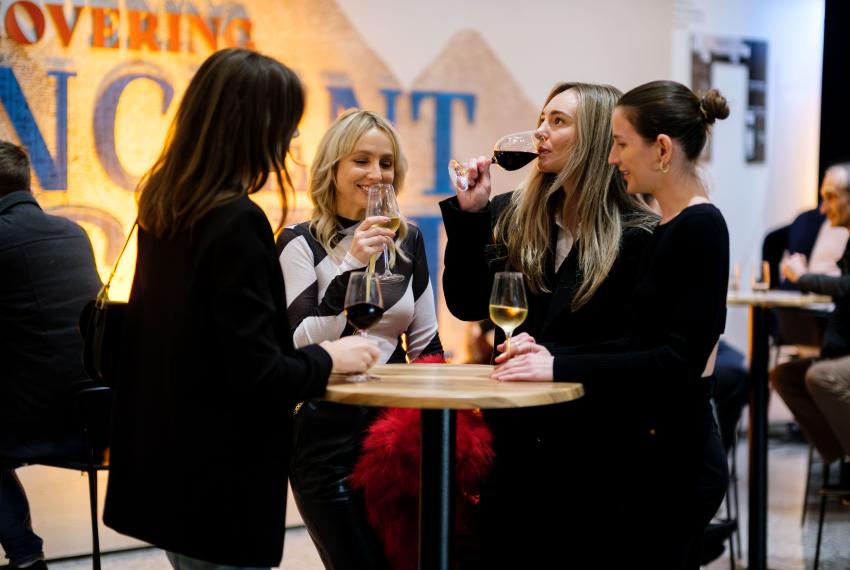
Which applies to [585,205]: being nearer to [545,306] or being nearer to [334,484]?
[545,306]

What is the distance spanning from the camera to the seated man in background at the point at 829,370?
4.66m

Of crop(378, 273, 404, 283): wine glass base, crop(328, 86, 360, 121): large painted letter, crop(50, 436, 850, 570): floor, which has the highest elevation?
crop(328, 86, 360, 121): large painted letter

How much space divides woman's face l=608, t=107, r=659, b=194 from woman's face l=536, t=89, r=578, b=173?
0.22 metres

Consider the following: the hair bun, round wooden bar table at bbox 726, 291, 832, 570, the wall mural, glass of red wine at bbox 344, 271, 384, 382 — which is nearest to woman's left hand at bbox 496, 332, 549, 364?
glass of red wine at bbox 344, 271, 384, 382

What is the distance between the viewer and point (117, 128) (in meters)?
4.33

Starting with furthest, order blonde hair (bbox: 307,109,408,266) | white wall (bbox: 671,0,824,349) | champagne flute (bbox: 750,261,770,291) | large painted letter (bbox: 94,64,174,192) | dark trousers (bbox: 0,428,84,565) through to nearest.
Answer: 1. white wall (bbox: 671,0,824,349)
2. champagne flute (bbox: 750,261,770,291)
3. large painted letter (bbox: 94,64,174,192)
4. dark trousers (bbox: 0,428,84,565)
5. blonde hair (bbox: 307,109,408,266)

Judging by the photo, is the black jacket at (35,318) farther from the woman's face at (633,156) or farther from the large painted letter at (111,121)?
the woman's face at (633,156)

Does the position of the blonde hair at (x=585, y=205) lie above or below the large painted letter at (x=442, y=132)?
below

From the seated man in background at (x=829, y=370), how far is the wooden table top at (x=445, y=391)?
288 cm

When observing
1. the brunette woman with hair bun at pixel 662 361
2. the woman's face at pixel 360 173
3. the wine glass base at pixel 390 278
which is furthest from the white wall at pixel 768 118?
the brunette woman with hair bun at pixel 662 361

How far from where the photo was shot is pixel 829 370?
472cm

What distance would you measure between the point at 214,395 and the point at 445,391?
0.48 m

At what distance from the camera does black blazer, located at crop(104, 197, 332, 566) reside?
177cm

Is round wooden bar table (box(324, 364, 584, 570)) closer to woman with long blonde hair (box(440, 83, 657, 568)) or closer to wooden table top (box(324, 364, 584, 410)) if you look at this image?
wooden table top (box(324, 364, 584, 410))
